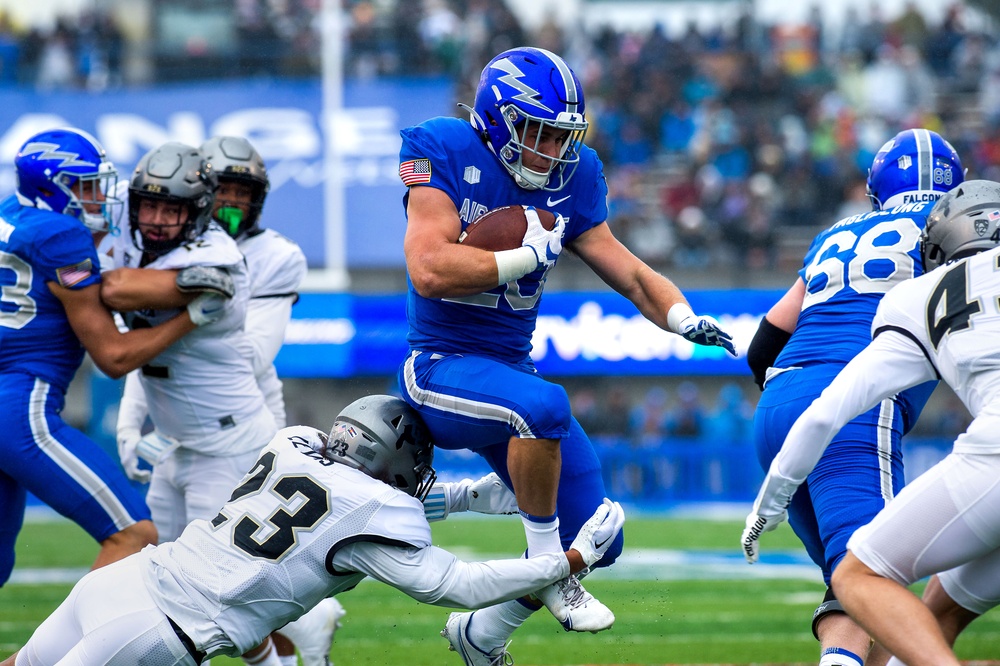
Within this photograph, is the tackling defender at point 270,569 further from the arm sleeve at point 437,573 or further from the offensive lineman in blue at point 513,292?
the offensive lineman in blue at point 513,292

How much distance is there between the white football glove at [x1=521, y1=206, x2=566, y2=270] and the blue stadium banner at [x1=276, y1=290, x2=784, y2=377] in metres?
11.9

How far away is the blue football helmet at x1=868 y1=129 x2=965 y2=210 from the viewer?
437 cm

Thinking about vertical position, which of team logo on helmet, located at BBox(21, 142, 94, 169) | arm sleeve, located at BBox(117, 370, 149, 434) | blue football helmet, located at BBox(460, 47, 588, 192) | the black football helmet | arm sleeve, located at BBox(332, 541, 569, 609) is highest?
blue football helmet, located at BBox(460, 47, 588, 192)

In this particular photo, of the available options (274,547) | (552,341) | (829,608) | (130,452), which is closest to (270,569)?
(274,547)

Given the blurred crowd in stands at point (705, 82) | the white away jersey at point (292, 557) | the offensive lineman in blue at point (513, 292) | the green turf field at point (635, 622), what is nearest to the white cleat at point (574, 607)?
the offensive lineman in blue at point (513, 292)

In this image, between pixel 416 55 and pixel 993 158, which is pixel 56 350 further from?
pixel 993 158

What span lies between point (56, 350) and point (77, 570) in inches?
199

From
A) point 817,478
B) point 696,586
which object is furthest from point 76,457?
point 696,586

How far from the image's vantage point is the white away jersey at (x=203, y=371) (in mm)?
4742

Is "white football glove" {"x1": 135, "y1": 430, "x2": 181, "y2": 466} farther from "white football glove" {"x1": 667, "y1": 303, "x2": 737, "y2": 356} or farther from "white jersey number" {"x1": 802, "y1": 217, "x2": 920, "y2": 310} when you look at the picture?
"white jersey number" {"x1": 802, "y1": 217, "x2": 920, "y2": 310}

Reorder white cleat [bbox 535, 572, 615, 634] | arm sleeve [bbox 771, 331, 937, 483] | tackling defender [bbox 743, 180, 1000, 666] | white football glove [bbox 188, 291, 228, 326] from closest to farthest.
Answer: tackling defender [bbox 743, 180, 1000, 666] → arm sleeve [bbox 771, 331, 937, 483] → white cleat [bbox 535, 572, 615, 634] → white football glove [bbox 188, 291, 228, 326]

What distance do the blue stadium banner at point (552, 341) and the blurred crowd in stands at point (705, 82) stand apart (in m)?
1.28

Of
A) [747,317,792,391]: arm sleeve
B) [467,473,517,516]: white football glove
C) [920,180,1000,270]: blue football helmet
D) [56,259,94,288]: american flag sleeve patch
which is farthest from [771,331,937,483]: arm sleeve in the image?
[56,259,94,288]: american flag sleeve patch

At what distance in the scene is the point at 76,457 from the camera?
442 cm
